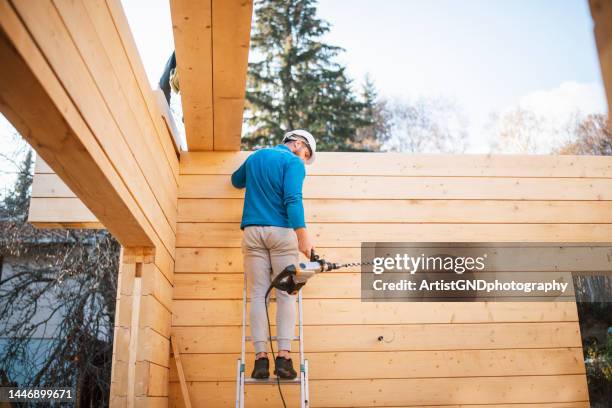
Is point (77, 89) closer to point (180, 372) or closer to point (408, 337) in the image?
point (180, 372)

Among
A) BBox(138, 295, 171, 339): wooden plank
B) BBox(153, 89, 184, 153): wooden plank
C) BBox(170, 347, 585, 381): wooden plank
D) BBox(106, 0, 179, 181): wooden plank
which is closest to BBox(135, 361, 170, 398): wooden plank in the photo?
BBox(138, 295, 171, 339): wooden plank

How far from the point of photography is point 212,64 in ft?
8.34

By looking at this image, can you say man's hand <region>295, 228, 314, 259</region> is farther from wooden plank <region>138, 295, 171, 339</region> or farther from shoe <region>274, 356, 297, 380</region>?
wooden plank <region>138, 295, 171, 339</region>

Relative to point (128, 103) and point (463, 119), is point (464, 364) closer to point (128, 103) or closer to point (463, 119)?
point (128, 103)

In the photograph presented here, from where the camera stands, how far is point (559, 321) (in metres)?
3.59

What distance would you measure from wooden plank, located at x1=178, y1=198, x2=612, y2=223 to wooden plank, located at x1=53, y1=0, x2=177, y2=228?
0.68m

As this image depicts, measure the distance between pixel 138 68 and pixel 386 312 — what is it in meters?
2.12

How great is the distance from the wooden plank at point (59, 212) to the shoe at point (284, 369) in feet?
4.69

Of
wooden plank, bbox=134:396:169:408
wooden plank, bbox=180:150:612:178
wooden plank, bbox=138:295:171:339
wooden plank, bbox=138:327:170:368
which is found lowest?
wooden plank, bbox=134:396:169:408

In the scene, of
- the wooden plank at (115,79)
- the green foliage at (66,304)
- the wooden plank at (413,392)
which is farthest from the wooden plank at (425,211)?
the green foliage at (66,304)

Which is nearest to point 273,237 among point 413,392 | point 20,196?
point 413,392

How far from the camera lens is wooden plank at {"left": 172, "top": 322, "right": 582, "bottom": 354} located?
3346mm

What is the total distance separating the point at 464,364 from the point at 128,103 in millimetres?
2554

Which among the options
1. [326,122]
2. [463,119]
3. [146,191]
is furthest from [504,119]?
[146,191]
